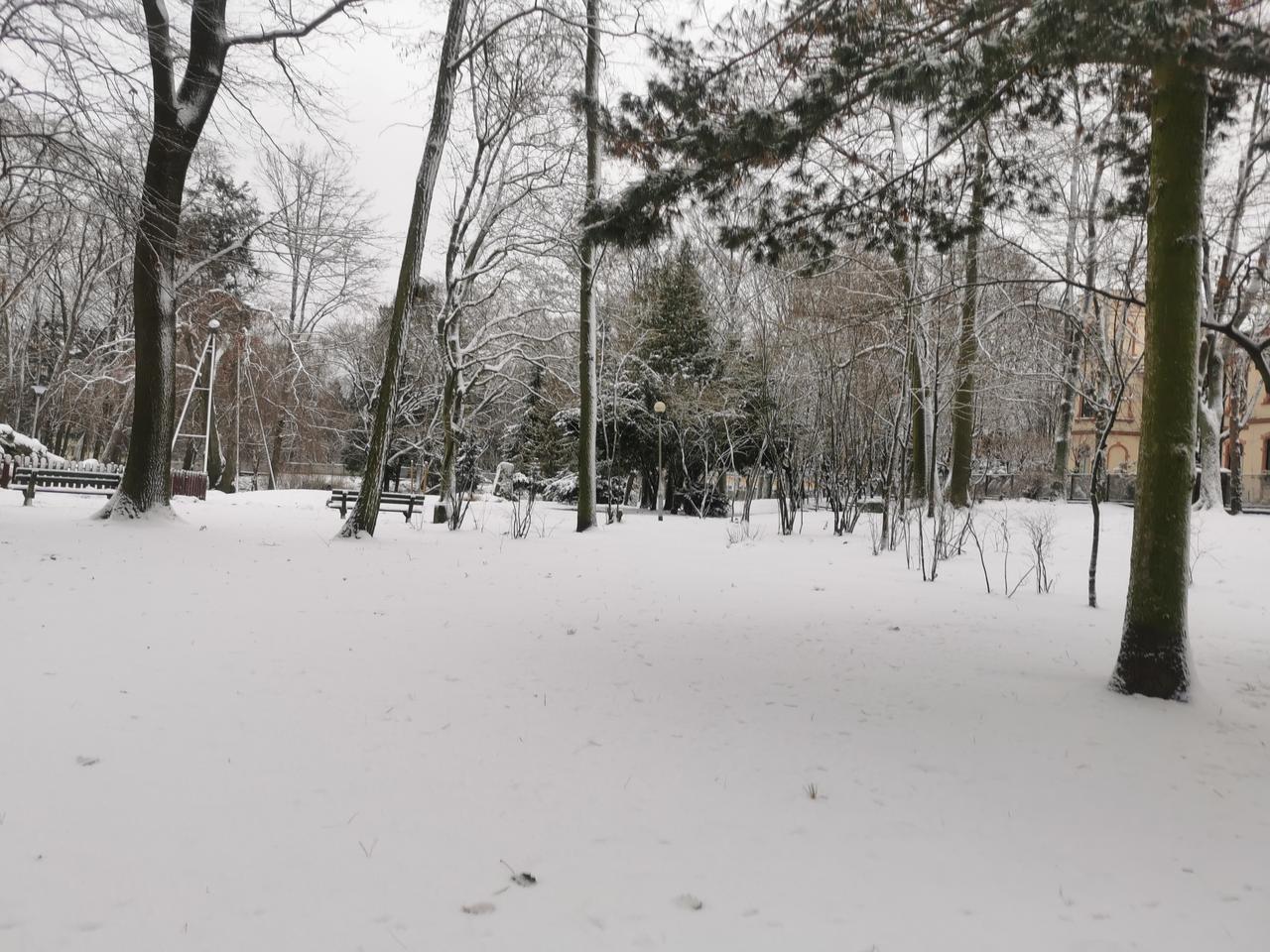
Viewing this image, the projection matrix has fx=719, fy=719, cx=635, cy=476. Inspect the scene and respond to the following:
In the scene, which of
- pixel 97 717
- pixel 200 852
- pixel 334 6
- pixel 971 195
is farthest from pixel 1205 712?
pixel 334 6

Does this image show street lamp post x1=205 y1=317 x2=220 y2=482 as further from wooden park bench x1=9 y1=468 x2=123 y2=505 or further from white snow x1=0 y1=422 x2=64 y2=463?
white snow x1=0 y1=422 x2=64 y2=463

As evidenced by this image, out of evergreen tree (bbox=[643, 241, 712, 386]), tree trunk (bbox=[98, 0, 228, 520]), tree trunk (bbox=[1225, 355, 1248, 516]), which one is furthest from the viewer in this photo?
evergreen tree (bbox=[643, 241, 712, 386])

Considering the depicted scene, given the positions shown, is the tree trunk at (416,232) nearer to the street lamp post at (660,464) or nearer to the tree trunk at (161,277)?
the tree trunk at (161,277)

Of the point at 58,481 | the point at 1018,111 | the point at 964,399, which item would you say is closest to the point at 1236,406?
the point at 964,399

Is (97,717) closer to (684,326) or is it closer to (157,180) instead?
(157,180)

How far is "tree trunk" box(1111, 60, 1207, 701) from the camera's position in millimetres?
4062

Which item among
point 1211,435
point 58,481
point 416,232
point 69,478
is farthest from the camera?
point 1211,435

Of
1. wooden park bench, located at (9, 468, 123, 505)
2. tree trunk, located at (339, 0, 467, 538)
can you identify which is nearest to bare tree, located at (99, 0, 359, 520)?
tree trunk, located at (339, 0, 467, 538)

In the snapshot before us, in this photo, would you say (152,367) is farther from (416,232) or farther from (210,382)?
(210,382)

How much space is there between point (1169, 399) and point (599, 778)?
148 inches

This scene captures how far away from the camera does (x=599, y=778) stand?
2998 mm

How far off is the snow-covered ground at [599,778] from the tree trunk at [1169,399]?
0.35 m

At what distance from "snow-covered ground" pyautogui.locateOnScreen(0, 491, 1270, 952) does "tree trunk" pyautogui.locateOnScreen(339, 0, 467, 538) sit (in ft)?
Answer: 14.1

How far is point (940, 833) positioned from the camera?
264 centimetres
